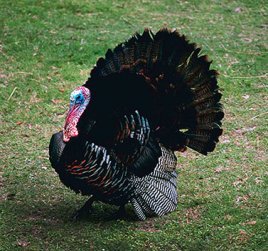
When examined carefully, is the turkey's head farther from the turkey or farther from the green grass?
the green grass

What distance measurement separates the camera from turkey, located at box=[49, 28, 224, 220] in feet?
21.2

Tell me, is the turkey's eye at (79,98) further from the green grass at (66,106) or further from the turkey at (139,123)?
the green grass at (66,106)

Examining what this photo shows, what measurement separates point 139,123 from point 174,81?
566 millimetres

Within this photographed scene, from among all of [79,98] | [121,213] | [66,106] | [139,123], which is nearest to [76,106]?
[79,98]

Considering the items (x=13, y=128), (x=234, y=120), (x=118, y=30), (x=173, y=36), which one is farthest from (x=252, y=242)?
(x=118, y=30)

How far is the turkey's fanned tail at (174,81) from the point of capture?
22.6 ft

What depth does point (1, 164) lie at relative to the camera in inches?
320

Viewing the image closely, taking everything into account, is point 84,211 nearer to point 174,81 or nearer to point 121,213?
point 121,213

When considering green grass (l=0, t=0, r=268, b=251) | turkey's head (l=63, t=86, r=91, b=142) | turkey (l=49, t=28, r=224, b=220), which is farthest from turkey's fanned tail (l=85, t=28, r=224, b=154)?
green grass (l=0, t=0, r=268, b=251)

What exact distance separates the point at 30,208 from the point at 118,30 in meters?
5.43

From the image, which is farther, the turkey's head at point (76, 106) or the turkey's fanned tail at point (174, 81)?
the turkey's fanned tail at point (174, 81)

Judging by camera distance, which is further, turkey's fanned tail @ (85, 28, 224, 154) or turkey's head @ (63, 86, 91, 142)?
turkey's fanned tail @ (85, 28, 224, 154)

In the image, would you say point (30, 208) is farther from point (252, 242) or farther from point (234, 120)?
point (234, 120)

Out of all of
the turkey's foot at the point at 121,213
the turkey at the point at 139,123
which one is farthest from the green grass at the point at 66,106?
the turkey at the point at 139,123
